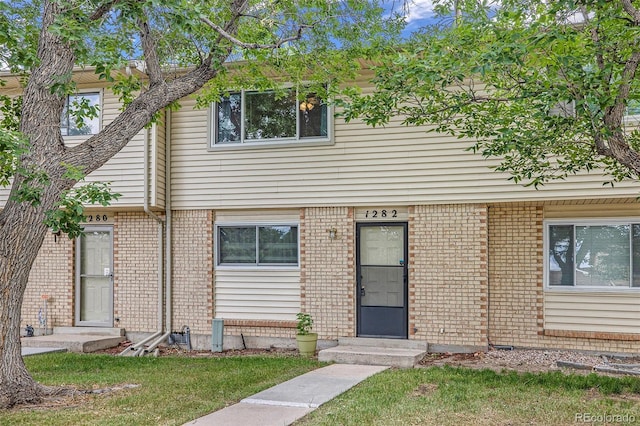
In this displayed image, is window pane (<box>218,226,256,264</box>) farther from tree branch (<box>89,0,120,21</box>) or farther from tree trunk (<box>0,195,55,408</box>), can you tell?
tree branch (<box>89,0,120,21</box>)

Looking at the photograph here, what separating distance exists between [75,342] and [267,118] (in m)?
5.38

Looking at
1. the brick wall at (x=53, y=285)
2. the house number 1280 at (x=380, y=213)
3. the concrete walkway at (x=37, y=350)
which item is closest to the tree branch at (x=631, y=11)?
the house number 1280 at (x=380, y=213)

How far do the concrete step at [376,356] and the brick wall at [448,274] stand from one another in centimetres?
63

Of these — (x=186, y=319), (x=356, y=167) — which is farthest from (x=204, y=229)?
(x=356, y=167)

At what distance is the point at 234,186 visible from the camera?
11.1 metres

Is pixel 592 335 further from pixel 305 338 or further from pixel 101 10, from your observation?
pixel 101 10

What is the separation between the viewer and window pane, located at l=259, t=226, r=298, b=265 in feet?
36.0

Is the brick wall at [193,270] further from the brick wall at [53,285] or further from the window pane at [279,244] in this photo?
the brick wall at [53,285]

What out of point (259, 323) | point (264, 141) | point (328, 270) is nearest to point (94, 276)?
point (259, 323)

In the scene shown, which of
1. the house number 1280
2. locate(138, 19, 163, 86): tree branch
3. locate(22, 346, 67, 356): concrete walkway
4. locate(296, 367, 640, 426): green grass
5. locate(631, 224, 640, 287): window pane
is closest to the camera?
locate(296, 367, 640, 426): green grass

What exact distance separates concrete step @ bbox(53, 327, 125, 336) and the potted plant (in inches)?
147

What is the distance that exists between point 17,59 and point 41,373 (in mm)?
4411

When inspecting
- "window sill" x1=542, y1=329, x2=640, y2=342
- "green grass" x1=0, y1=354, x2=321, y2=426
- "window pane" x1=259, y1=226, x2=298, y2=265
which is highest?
"window pane" x1=259, y1=226, x2=298, y2=265

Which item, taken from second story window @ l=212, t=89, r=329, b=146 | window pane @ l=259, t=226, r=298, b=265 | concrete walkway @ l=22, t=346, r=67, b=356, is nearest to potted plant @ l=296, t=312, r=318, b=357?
window pane @ l=259, t=226, r=298, b=265
